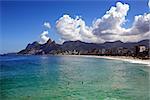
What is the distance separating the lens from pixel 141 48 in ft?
187

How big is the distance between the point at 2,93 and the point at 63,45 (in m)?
149

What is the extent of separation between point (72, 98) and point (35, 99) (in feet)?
5.37

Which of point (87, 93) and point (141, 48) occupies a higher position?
point (141, 48)

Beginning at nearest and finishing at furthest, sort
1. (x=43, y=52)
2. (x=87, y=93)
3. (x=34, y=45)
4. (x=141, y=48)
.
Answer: (x=87, y=93) < (x=141, y=48) < (x=43, y=52) < (x=34, y=45)

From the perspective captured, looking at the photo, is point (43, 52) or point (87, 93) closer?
point (87, 93)

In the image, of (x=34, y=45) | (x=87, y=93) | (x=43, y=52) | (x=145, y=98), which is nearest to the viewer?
(x=145, y=98)

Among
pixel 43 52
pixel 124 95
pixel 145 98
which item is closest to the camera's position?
pixel 145 98

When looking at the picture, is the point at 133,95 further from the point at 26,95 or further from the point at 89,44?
the point at 89,44

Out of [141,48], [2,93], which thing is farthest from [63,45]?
[2,93]

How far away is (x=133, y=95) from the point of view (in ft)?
39.2

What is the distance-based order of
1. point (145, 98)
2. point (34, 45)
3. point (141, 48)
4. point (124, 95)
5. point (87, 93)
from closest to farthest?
point (145, 98) → point (124, 95) → point (87, 93) → point (141, 48) → point (34, 45)

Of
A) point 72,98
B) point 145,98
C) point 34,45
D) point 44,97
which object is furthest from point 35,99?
point 34,45

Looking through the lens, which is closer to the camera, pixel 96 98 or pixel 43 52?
pixel 96 98

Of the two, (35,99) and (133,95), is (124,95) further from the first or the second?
(35,99)
